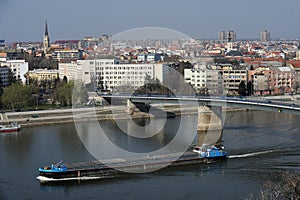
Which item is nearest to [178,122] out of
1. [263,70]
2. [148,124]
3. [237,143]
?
[148,124]

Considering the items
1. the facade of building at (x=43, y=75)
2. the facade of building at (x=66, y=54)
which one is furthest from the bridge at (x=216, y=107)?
the facade of building at (x=66, y=54)

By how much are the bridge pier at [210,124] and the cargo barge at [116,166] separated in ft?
5.15

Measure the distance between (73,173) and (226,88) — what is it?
9.36 metres

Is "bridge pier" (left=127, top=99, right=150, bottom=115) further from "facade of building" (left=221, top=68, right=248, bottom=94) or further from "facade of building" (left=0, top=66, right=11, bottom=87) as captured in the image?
"facade of building" (left=0, top=66, right=11, bottom=87)

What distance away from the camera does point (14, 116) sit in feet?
36.9

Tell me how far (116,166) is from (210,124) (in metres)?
3.14

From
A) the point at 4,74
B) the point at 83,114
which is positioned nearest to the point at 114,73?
the point at 4,74

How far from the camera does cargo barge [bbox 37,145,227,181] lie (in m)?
6.70

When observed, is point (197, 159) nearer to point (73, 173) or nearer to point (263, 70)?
point (73, 173)

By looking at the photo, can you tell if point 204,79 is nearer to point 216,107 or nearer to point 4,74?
point 4,74

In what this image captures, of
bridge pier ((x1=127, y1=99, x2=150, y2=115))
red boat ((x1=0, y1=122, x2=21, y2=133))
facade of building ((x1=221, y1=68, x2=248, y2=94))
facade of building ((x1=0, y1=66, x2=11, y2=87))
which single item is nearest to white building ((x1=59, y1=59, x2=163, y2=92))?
facade of building ((x1=221, y1=68, x2=248, y2=94))

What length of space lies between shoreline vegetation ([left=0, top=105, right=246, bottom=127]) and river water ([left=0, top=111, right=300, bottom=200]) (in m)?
0.91

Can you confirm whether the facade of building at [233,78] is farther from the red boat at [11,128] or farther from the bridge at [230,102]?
the red boat at [11,128]

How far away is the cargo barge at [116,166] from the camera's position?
6699 mm
